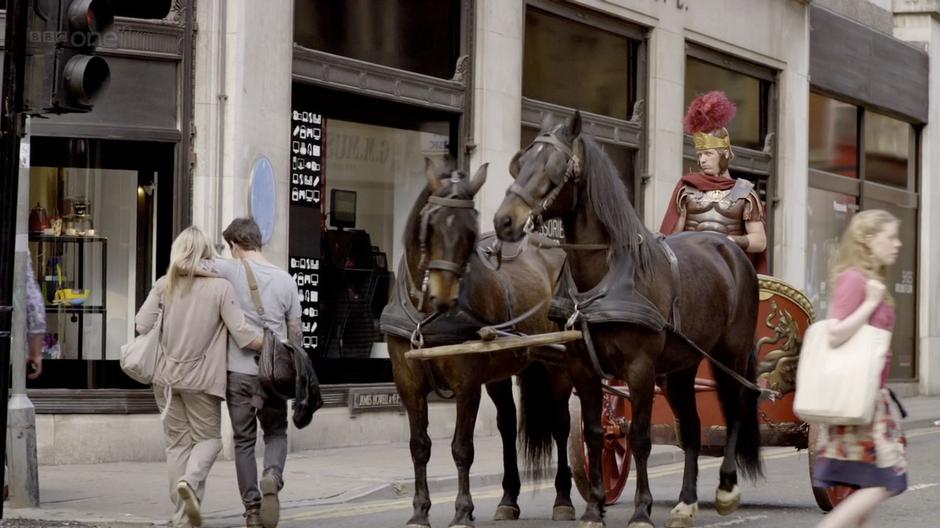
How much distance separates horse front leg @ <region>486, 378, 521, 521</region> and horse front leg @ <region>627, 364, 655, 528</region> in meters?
1.18

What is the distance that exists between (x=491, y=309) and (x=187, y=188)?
553 centimetres

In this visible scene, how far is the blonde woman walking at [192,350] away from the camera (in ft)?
30.9

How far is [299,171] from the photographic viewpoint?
15.4 metres

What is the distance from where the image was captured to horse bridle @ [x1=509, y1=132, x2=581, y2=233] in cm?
860

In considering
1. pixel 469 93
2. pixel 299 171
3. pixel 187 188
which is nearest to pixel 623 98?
pixel 469 93

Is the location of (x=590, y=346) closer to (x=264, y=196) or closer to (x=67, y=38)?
(x=67, y=38)

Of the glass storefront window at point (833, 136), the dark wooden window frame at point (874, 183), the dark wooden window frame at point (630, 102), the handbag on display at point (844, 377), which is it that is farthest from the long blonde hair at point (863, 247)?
the glass storefront window at point (833, 136)

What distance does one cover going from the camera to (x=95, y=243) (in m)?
14.2

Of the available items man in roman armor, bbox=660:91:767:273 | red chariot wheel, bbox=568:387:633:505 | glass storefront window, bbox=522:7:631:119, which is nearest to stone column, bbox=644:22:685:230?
glass storefront window, bbox=522:7:631:119

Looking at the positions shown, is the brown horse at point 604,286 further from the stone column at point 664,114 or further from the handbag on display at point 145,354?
the stone column at point 664,114

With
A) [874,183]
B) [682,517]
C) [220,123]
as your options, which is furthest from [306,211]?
[874,183]

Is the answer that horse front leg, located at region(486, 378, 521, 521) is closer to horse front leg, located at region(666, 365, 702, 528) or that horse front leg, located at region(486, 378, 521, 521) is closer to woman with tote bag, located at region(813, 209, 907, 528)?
horse front leg, located at region(666, 365, 702, 528)

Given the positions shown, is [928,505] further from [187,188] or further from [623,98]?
[623,98]

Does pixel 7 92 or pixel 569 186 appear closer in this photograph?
pixel 569 186
